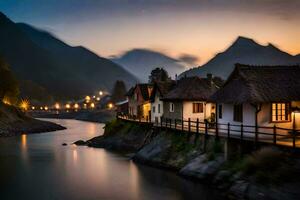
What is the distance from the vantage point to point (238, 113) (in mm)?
37469

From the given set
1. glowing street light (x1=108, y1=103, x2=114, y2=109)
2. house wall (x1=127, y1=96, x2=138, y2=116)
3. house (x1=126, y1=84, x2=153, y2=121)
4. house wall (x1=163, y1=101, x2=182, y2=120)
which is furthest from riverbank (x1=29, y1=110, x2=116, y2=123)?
house wall (x1=163, y1=101, x2=182, y2=120)

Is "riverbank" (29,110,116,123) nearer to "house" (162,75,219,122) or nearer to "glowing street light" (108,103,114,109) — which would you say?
"glowing street light" (108,103,114,109)

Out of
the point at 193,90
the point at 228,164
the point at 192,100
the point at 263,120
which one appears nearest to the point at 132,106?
the point at 193,90

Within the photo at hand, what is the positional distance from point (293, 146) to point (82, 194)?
17339mm

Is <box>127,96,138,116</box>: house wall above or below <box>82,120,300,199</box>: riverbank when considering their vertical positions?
above

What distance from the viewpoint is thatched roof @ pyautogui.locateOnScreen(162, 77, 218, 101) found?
180 ft

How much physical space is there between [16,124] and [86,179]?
66103 millimetres

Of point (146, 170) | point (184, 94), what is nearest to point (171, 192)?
point (146, 170)

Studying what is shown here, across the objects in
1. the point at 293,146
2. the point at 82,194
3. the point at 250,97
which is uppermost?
the point at 250,97

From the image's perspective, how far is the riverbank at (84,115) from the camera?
153 meters

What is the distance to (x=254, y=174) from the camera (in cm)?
2858

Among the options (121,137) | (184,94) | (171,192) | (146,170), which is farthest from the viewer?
(121,137)

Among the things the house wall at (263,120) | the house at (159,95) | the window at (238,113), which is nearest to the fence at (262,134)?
the house wall at (263,120)

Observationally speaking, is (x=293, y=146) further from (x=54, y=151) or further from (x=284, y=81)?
(x=54, y=151)
